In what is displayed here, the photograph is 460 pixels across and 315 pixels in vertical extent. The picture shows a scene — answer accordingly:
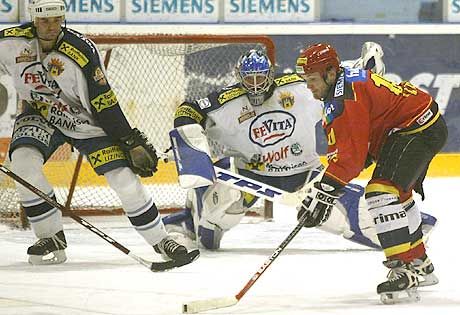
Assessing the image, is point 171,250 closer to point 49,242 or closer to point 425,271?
point 49,242

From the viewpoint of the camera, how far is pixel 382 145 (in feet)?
14.9

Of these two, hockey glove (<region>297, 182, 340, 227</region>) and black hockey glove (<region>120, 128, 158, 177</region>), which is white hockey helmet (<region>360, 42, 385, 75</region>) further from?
hockey glove (<region>297, 182, 340, 227</region>)

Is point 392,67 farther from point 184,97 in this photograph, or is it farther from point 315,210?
point 315,210

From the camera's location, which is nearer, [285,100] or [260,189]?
[260,189]

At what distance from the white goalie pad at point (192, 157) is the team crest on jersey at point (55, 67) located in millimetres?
666

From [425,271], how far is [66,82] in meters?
1.49

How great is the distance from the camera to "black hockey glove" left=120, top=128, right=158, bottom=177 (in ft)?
16.2

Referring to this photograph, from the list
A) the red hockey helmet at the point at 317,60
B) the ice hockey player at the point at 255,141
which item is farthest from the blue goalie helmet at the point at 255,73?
the red hockey helmet at the point at 317,60

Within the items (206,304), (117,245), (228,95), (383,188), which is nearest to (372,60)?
(228,95)

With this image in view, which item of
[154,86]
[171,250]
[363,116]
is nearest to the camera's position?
[363,116]

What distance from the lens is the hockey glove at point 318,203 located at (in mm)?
4277

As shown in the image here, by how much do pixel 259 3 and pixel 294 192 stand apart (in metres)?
2.53

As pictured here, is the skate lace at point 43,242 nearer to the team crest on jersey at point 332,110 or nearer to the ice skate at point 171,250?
the ice skate at point 171,250

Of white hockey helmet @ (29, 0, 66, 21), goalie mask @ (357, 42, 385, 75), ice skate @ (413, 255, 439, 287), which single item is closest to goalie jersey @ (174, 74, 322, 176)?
goalie mask @ (357, 42, 385, 75)
